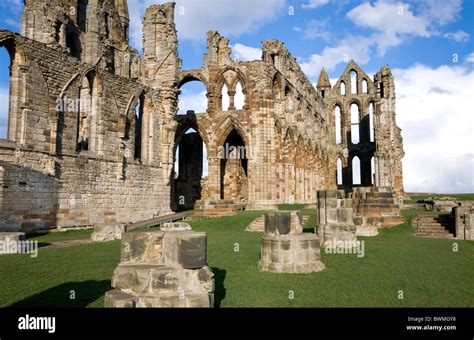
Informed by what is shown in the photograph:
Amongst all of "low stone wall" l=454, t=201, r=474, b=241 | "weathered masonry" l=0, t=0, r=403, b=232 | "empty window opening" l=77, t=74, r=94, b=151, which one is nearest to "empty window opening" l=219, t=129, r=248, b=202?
"weathered masonry" l=0, t=0, r=403, b=232

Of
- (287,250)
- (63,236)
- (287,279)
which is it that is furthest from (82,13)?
(287,279)

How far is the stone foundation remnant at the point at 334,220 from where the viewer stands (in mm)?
10483

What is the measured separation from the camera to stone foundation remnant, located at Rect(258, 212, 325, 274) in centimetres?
726

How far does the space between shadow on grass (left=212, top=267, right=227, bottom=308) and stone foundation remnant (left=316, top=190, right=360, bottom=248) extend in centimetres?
448

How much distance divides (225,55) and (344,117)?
2269 centimetres

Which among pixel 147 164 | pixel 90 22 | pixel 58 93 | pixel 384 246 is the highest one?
pixel 90 22

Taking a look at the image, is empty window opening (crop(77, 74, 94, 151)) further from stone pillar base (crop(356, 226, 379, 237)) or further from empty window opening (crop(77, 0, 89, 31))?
empty window opening (crop(77, 0, 89, 31))

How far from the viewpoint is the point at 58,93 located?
14.6m

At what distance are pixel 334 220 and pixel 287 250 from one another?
3.90m

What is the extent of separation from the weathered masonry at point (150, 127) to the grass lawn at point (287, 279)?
5.24m

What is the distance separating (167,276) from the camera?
14.1ft

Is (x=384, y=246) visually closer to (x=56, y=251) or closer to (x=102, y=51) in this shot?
(x=56, y=251)

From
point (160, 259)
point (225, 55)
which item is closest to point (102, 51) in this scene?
point (225, 55)

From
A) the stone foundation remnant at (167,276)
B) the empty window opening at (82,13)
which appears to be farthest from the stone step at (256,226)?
the empty window opening at (82,13)
